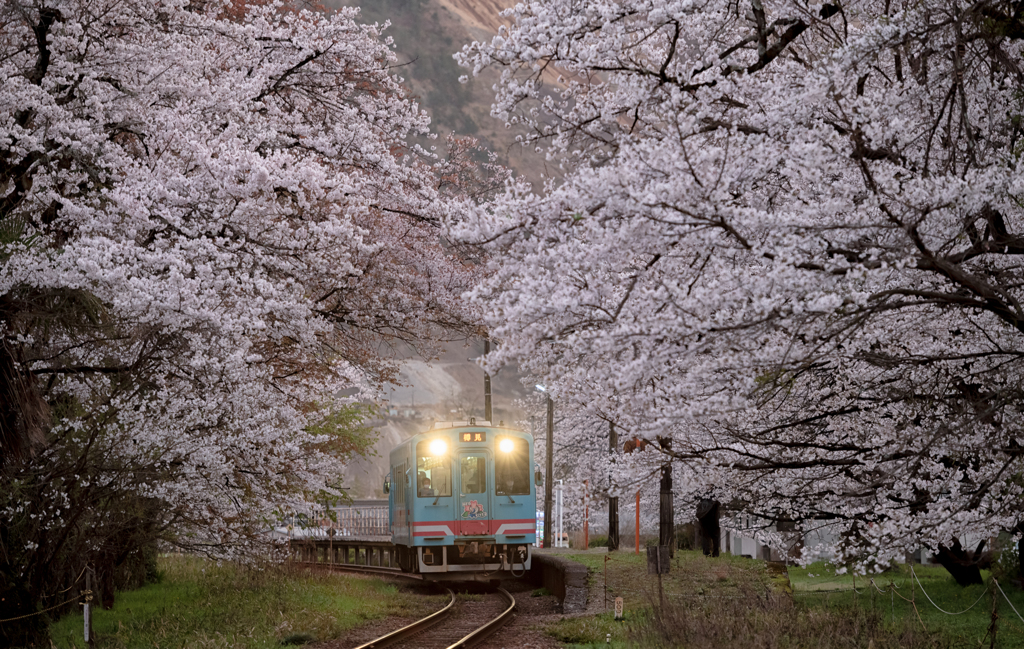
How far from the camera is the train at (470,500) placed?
19.3 meters

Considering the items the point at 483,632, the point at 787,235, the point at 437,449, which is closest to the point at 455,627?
the point at 483,632

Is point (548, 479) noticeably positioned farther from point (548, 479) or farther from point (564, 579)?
point (564, 579)

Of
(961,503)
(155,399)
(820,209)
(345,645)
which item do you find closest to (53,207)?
(155,399)

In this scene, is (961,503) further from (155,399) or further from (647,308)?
Answer: (155,399)

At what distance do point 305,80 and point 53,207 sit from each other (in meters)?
4.44

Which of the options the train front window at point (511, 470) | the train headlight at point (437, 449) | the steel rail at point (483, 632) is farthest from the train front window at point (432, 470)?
the steel rail at point (483, 632)

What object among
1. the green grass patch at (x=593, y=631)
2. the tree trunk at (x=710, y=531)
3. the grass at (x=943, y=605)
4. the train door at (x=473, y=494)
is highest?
the train door at (x=473, y=494)

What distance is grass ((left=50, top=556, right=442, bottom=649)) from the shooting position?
36.6 ft

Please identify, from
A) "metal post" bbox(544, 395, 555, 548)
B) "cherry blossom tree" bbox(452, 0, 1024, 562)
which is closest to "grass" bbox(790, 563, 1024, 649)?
"cherry blossom tree" bbox(452, 0, 1024, 562)

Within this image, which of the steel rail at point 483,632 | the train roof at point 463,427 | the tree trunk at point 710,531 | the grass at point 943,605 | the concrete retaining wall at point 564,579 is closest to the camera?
the grass at point 943,605

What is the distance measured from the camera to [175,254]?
10.5 m

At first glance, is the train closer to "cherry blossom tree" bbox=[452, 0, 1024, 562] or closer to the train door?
the train door

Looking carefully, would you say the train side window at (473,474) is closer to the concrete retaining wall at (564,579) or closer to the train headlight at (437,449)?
the train headlight at (437,449)

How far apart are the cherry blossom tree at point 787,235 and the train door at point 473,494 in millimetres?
9903
